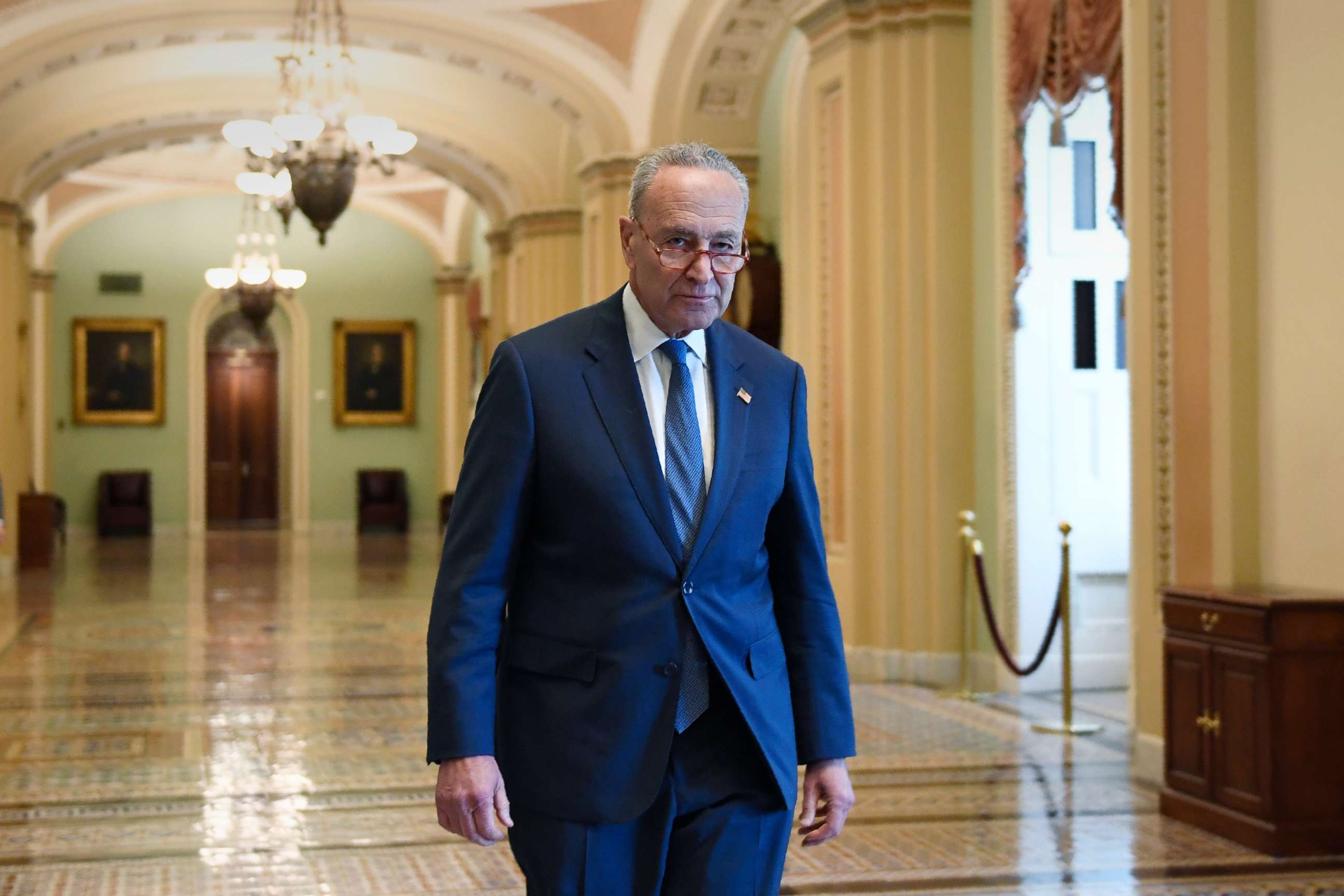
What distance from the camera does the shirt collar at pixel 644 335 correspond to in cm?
231

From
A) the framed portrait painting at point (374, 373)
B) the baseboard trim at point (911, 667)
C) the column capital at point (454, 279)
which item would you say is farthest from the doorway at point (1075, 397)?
the framed portrait painting at point (374, 373)

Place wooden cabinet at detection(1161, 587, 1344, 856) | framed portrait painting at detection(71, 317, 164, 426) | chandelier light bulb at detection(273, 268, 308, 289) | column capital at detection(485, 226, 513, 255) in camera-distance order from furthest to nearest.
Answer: framed portrait painting at detection(71, 317, 164, 426)
chandelier light bulb at detection(273, 268, 308, 289)
column capital at detection(485, 226, 513, 255)
wooden cabinet at detection(1161, 587, 1344, 856)

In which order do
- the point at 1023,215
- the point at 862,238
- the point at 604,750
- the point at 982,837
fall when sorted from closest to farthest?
1. the point at 604,750
2. the point at 982,837
3. the point at 1023,215
4. the point at 862,238

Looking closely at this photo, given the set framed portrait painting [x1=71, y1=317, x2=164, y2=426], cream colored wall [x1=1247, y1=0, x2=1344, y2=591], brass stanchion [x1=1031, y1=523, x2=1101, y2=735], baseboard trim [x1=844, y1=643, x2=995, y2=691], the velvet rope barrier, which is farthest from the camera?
framed portrait painting [x1=71, y1=317, x2=164, y2=426]

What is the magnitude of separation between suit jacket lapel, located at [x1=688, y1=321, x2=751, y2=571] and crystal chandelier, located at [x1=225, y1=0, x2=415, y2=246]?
8.37 metres

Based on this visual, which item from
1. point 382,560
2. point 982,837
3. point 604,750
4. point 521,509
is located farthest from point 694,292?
point 382,560

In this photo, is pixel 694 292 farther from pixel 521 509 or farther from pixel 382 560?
pixel 382 560

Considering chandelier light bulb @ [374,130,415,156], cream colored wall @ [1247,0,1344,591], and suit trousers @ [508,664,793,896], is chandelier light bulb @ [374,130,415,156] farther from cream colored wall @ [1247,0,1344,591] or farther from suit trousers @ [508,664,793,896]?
suit trousers @ [508,664,793,896]

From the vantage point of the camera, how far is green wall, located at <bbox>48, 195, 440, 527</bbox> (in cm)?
2461

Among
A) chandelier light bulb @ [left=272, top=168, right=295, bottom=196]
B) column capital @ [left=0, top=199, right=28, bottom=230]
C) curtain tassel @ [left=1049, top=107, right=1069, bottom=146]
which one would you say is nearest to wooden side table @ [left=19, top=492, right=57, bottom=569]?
column capital @ [left=0, top=199, right=28, bottom=230]

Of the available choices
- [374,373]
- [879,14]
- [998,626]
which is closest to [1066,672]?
[998,626]

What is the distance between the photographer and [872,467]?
29.6 feet

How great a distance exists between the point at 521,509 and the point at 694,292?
0.40 m

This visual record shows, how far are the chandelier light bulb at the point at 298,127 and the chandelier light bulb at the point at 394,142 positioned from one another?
93cm
